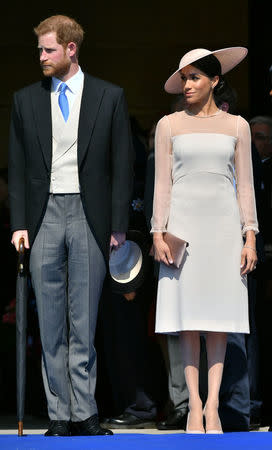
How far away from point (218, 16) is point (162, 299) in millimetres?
4378

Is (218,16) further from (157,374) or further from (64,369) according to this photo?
(64,369)

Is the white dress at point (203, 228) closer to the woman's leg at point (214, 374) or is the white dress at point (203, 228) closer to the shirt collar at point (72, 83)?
the woman's leg at point (214, 374)

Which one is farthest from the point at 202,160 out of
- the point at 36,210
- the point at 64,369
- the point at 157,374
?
the point at 157,374

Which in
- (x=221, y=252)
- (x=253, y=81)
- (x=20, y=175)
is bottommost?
(x=221, y=252)

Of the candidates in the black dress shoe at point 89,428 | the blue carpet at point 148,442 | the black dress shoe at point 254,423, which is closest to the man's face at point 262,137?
the black dress shoe at point 254,423

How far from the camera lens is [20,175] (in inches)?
222

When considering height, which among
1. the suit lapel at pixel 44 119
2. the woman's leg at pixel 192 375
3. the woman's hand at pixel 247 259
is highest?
the suit lapel at pixel 44 119

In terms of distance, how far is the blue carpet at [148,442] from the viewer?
187 inches

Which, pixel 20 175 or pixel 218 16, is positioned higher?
pixel 218 16

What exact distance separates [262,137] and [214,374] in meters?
2.17

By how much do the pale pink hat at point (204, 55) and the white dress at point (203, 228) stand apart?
305mm

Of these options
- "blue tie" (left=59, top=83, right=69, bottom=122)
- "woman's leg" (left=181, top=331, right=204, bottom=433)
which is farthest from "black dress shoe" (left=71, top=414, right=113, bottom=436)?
"blue tie" (left=59, top=83, right=69, bottom=122)

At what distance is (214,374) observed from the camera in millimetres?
5488

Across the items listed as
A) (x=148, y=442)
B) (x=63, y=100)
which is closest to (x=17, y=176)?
(x=63, y=100)
